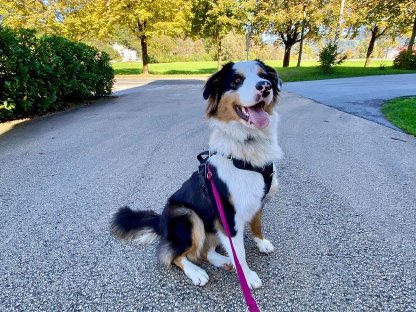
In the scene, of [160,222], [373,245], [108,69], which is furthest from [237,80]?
[108,69]

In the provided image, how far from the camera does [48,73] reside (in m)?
8.96

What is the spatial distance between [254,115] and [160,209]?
1.95 meters

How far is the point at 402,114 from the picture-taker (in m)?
8.17

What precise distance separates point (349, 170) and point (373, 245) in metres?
2.13

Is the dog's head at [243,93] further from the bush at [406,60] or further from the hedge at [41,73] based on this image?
the bush at [406,60]

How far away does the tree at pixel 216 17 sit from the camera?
87.7 ft

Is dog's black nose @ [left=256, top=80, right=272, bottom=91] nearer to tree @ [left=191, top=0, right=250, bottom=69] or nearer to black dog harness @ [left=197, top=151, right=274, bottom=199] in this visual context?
black dog harness @ [left=197, top=151, right=274, bottom=199]

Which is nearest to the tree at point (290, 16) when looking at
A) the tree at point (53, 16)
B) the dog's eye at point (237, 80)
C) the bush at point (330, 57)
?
the bush at point (330, 57)

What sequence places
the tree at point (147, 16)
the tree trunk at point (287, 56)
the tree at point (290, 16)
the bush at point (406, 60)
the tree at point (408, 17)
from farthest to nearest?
the tree trunk at point (287, 56), the tree at point (290, 16), the bush at point (406, 60), the tree at point (408, 17), the tree at point (147, 16)

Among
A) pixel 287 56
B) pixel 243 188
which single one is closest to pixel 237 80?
pixel 243 188

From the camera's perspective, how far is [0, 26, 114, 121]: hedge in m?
7.62

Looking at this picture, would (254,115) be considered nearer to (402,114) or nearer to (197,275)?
(197,275)

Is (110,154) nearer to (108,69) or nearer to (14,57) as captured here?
(14,57)

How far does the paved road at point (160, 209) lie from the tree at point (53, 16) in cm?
1933
